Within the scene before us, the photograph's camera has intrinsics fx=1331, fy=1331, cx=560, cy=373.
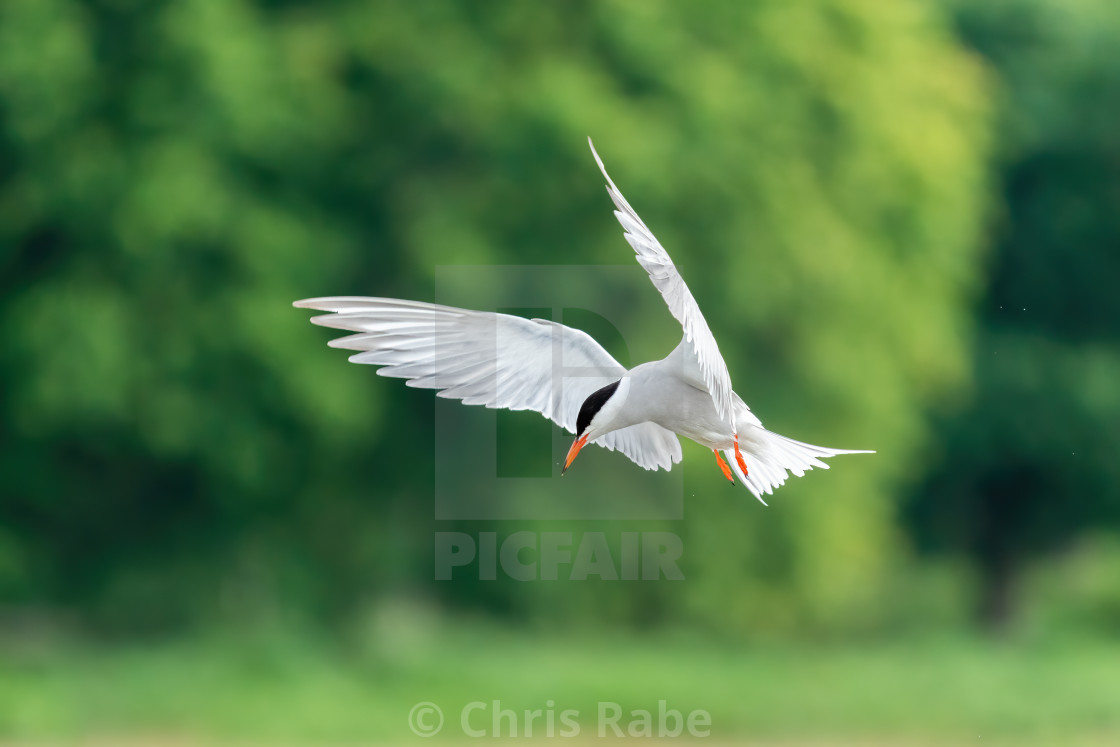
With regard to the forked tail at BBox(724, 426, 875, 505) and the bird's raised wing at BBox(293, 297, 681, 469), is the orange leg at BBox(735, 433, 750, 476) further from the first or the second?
the bird's raised wing at BBox(293, 297, 681, 469)

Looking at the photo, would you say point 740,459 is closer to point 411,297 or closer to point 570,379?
point 570,379

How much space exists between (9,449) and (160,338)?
2019 mm

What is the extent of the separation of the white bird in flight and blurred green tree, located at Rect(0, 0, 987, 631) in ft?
22.6

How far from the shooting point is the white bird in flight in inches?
163

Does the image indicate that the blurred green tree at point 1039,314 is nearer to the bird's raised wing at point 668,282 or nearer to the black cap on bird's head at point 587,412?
the black cap on bird's head at point 587,412

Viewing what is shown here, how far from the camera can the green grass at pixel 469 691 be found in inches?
472

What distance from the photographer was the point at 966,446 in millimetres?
17781

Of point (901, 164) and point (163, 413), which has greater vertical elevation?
point (901, 164)

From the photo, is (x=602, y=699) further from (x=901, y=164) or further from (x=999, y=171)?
(x=999, y=171)

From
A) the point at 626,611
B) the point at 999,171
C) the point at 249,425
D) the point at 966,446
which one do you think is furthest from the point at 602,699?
the point at 999,171

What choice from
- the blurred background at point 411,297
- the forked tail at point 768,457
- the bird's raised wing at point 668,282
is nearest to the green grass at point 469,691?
the blurred background at point 411,297

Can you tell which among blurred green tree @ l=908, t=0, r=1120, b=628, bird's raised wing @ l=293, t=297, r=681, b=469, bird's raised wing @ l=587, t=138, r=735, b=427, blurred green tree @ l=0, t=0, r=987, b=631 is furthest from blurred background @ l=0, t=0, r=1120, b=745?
bird's raised wing @ l=587, t=138, r=735, b=427

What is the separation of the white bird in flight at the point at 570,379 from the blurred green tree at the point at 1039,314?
13.5m

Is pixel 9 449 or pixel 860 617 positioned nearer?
pixel 9 449
